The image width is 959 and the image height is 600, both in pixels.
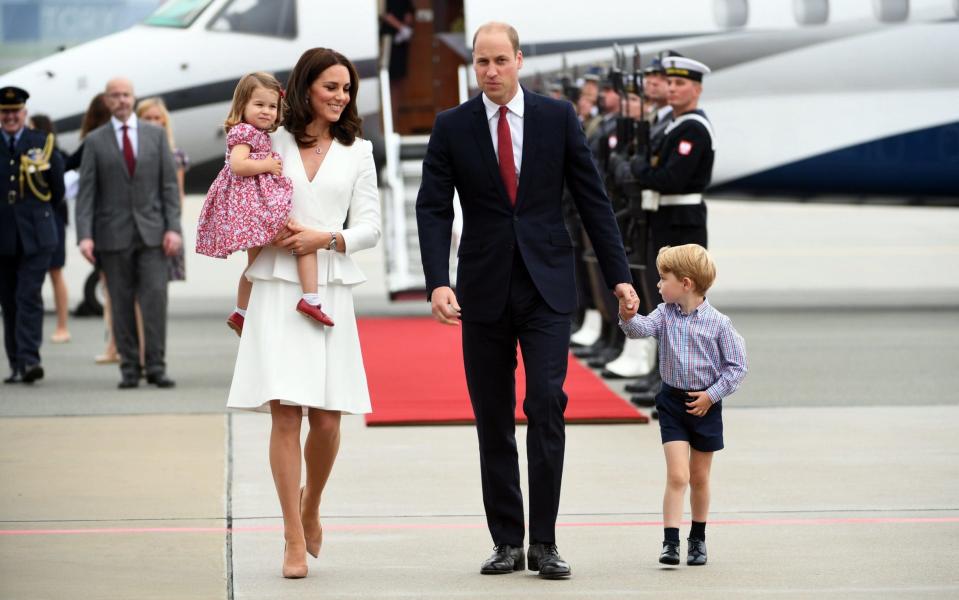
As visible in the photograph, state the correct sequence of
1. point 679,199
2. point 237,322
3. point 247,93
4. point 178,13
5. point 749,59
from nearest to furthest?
point 247,93 → point 237,322 → point 679,199 → point 749,59 → point 178,13

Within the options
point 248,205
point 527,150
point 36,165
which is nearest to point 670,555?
point 527,150

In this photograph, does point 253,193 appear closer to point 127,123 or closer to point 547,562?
point 547,562

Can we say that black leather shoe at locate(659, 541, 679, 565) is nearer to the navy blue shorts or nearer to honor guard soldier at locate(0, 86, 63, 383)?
the navy blue shorts

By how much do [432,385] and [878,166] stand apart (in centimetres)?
686

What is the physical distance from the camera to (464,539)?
6094mm

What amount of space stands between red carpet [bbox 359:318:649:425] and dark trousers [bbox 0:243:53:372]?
2.08 m

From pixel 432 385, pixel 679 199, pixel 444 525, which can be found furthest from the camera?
pixel 432 385

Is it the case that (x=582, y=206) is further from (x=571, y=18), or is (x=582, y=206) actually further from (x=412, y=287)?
(x=571, y=18)

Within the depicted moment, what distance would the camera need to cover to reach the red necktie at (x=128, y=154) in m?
10.2

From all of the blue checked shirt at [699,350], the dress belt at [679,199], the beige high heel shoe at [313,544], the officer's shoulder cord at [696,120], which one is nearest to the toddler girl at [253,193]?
the beige high heel shoe at [313,544]

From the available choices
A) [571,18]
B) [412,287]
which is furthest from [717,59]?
[412,287]

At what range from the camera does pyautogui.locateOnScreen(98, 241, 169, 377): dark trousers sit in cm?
1026

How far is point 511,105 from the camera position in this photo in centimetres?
556

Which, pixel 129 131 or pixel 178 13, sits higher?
pixel 178 13
